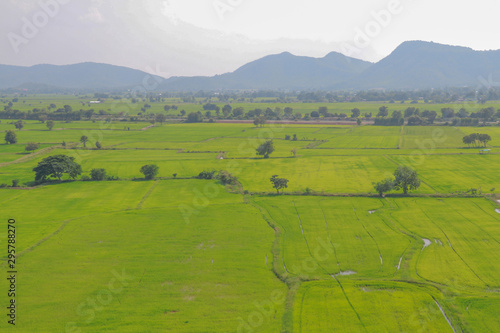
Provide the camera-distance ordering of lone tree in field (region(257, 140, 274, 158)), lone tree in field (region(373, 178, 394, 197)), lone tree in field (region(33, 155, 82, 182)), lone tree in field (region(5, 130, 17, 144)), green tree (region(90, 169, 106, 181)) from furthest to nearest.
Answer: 1. lone tree in field (region(5, 130, 17, 144))
2. lone tree in field (region(257, 140, 274, 158))
3. green tree (region(90, 169, 106, 181))
4. lone tree in field (region(33, 155, 82, 182))
5. lone tree in field (region(373, 178, 394, 197))

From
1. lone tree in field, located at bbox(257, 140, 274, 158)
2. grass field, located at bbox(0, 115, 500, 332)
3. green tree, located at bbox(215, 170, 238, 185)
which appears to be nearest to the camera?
grass field, located at bbox(0, 115, 500, 332)

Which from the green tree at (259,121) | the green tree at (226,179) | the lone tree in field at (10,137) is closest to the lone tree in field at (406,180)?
the green tree at (226,179)

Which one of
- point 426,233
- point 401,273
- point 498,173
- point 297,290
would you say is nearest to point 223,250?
point 297,290

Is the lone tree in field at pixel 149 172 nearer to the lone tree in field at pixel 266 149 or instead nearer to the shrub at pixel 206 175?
the shrub at pixel 206 175

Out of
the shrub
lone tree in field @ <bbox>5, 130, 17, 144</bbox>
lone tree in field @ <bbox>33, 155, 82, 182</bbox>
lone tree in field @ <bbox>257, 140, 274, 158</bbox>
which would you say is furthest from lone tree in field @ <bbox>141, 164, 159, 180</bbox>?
lone tree in field @ <bbox>5, 130, 17, 144</bbox>

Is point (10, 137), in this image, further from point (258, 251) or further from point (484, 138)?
point (484, 138)

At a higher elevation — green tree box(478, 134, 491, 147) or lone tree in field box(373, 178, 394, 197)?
green tree box(478, 134, 491, 147)

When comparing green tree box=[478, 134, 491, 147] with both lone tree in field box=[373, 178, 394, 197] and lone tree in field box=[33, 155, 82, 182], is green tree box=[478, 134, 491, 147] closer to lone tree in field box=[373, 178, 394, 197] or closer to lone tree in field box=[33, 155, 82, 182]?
lone tree in field box=[373, 178, 394, 197]
